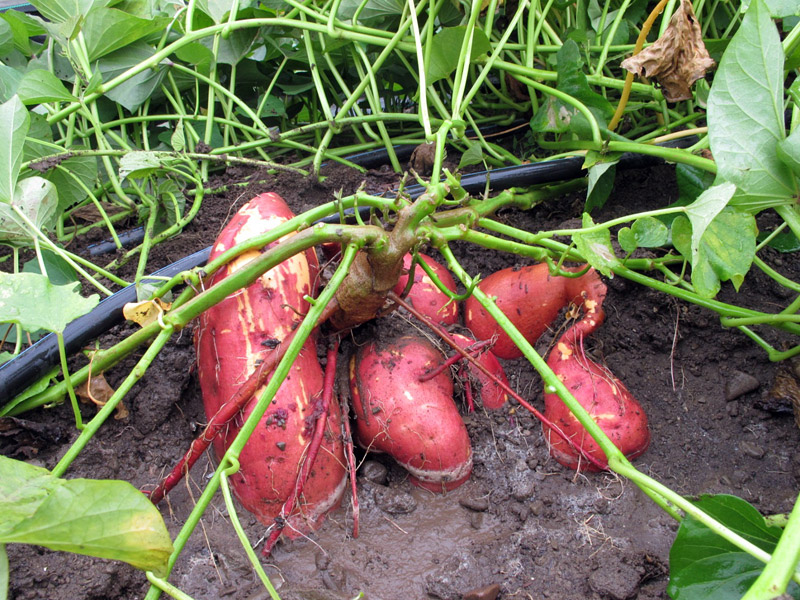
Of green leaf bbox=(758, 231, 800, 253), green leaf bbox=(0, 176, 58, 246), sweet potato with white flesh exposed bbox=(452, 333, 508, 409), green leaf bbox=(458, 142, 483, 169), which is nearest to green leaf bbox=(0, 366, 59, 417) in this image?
green leaf bbox=(0, 176, 58, 246)

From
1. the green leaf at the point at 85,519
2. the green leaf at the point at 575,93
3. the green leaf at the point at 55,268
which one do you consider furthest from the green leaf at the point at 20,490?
the green leaf at the point at 575,93

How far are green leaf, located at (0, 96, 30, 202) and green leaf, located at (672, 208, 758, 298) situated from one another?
37.7 inches

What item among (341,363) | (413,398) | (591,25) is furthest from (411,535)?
(591,25)

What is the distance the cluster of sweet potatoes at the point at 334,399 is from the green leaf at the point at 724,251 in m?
0.19

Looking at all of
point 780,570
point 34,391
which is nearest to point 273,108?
point 34,391

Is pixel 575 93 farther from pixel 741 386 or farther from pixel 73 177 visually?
pixel 73 177

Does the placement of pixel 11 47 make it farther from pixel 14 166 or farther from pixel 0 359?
pixel 0 359

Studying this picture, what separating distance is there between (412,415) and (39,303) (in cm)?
52

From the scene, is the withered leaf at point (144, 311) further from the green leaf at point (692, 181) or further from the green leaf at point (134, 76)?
the green leaf at point (692, 181)

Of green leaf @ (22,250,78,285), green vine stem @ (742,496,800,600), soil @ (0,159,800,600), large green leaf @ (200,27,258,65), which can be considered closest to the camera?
green vine stem @ (742,496,800,600)

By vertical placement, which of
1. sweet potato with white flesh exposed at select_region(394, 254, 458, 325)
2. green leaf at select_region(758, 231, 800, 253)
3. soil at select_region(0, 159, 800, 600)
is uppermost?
green leaf at select_region(758, 231, 800, 253)

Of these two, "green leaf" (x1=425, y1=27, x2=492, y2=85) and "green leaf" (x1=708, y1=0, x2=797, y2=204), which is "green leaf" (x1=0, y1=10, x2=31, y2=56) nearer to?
"green leaf" (x1=425, y1=27, x2=492, y2=85)

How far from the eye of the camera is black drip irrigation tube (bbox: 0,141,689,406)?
846 millimetres

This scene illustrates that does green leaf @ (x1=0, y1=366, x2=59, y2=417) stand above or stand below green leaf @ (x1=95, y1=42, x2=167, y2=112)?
below
